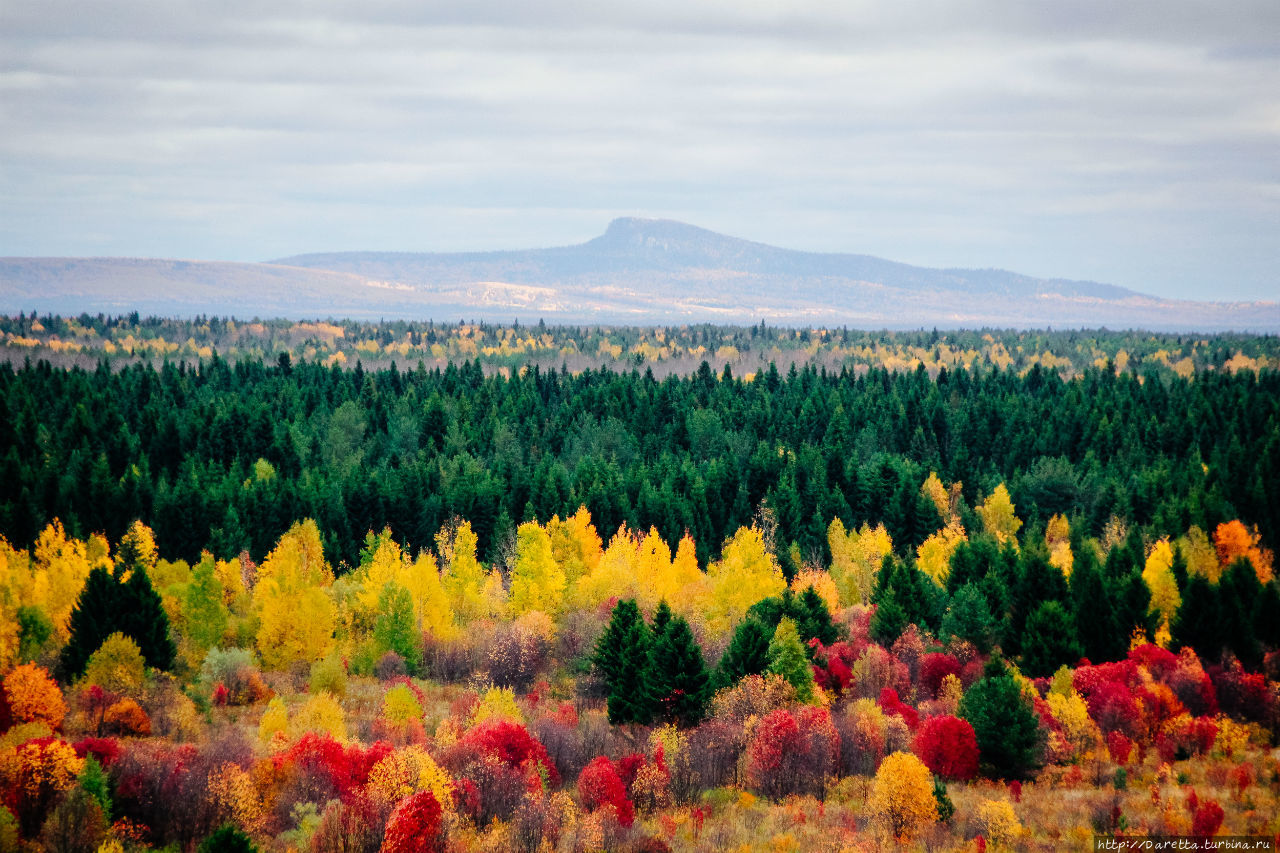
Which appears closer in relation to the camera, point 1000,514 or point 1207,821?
point 1207,821

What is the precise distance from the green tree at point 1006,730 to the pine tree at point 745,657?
10.9 meters

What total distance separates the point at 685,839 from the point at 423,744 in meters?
12.6

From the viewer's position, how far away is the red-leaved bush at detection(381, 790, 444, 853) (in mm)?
38844

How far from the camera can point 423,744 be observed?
49781 mm

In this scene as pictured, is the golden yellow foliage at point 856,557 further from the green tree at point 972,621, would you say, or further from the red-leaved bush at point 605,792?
the red-leaved bush at point 605,792

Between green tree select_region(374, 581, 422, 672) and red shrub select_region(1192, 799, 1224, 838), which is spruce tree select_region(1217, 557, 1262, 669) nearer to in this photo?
red shrub select_region(1192, 799, 1224, 838)

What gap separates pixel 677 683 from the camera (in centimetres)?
5503

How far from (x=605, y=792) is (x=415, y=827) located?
7.94 metres

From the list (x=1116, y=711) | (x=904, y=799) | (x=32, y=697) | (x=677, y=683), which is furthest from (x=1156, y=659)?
(x=32, y=697)

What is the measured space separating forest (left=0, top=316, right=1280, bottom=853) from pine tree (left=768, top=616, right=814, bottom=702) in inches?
5.3

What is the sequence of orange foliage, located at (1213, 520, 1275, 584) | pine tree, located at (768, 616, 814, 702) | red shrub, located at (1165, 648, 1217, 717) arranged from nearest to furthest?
pine tree, located at (768, 616, 814, 702)
red shrub, located at (1165, 648, 1217, 717)
orange foliage, located at (1213, 520, 1275, 584)

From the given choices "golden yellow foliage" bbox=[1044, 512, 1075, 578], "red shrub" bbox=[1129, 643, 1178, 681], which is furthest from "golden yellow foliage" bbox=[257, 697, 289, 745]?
"golden yellow foliage" bbox=[1044, 512, 1075, 578]

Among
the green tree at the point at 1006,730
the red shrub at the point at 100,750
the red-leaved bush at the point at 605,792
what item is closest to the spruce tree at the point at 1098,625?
the green tree at the point at 1006,730

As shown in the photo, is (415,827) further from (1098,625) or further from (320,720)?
(1098,625)
